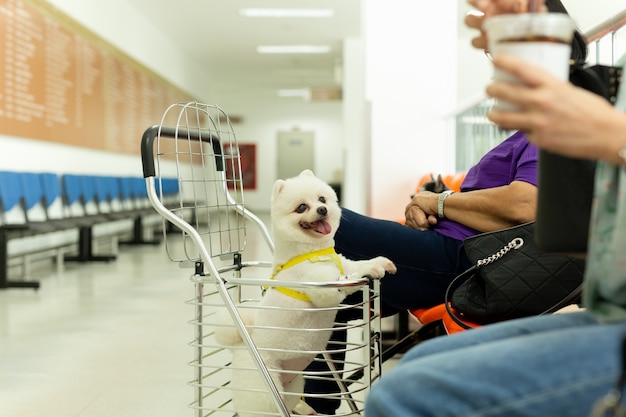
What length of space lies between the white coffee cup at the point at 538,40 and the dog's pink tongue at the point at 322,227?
2.81 feet

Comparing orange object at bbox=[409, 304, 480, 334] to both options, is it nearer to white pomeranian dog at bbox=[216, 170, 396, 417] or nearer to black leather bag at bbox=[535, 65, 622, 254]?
white pomeranian dog at bbox=[216, 170, 396, 417]

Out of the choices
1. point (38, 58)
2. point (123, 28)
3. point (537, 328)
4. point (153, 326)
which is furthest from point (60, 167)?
point (537, 328)

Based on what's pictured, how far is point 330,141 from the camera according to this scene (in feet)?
60.5

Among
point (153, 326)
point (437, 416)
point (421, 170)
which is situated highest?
point (421, 170)

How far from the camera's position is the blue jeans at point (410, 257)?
6.10 ft

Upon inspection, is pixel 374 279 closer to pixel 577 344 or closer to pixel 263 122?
pixel 577 344

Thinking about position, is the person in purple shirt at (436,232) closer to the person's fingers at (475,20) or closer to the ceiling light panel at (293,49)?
the person's fingers at (475,20)

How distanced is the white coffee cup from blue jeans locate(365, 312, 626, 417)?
281 millimetres

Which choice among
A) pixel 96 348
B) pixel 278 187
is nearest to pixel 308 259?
pixel 278 187

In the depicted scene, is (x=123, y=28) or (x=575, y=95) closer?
(x=575, y=95)

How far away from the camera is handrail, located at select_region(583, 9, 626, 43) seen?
64.7 inches

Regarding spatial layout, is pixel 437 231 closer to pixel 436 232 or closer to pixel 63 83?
pixel 436 232

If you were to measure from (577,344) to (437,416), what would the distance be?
0.59ft

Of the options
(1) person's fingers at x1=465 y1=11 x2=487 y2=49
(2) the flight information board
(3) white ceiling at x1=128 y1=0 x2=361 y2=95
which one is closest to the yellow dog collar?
(1) person's fingers at x1=465 y1=11 x2=487 y2=49
